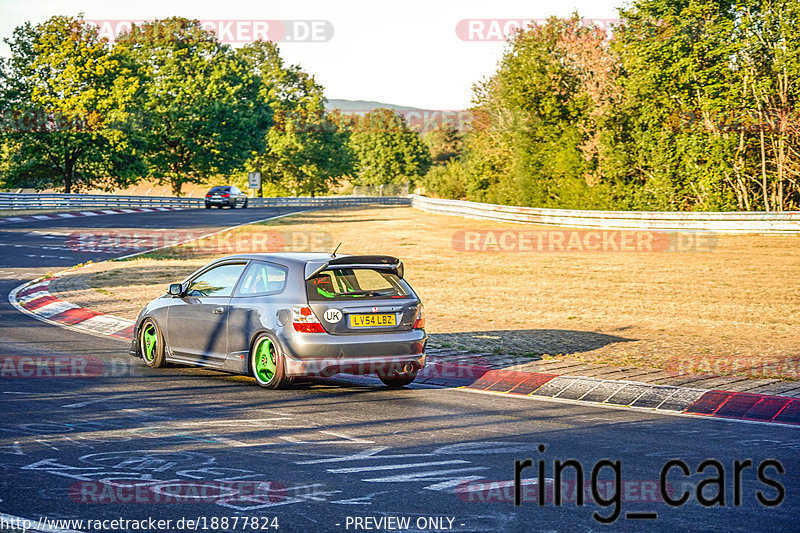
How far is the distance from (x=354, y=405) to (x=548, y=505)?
378cm

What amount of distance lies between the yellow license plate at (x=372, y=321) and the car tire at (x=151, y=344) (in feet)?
9.51

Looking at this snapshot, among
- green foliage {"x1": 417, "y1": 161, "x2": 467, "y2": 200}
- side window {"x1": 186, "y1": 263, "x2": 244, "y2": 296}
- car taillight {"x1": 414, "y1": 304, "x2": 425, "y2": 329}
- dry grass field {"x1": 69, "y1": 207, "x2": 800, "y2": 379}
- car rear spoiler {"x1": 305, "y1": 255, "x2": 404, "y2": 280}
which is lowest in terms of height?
dry grass field {"x1": 69, "y1": 207, "x2": 800, "y2": 379}

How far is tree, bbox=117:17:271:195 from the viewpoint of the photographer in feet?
260

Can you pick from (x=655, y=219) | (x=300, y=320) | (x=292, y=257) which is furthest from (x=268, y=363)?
(x=655, y=219)

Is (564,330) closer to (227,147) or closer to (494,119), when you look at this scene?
(494,119)

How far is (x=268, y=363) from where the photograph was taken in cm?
1007

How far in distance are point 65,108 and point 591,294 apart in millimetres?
58191

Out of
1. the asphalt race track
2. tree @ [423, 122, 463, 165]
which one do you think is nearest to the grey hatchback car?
the asphalt race track

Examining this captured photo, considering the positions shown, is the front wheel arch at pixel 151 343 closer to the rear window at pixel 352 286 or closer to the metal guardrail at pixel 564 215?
the rear window at pixel 352 286

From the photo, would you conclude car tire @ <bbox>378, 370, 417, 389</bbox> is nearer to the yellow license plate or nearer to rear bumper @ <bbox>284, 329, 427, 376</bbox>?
rear bumper @ <bbox>284, 329, 427, 376</bbox>

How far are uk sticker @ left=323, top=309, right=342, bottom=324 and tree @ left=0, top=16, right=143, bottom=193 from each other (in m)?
61.8

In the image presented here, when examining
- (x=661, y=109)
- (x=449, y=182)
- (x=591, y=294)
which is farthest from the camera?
(x=449, y=182)

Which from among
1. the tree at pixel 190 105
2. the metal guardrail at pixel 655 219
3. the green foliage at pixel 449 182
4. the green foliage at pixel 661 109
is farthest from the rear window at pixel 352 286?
the tree at pixel 190 105

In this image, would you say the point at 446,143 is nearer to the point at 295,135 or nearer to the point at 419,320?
the point at 295,135
